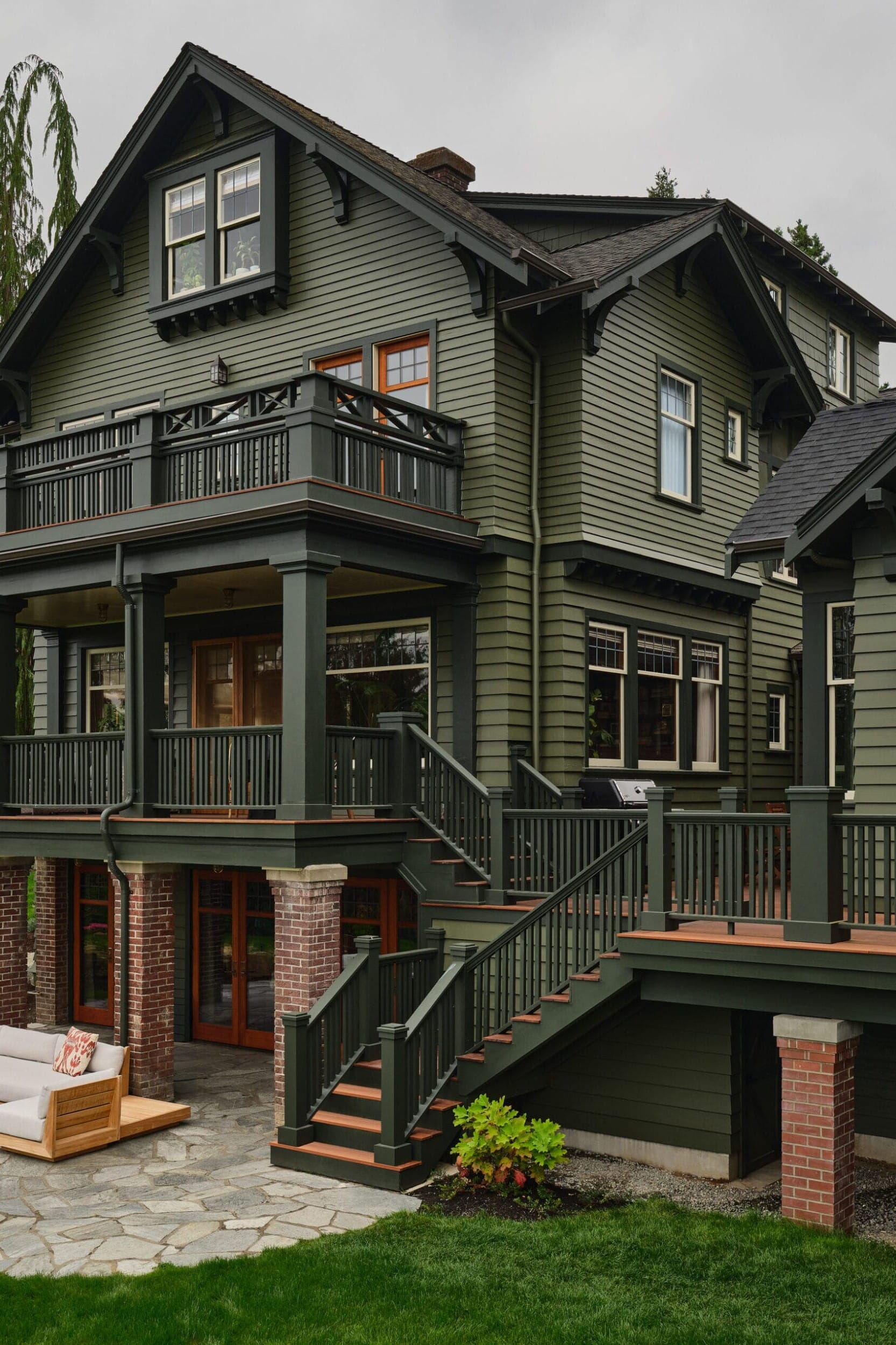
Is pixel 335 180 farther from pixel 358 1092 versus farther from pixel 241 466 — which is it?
pixel 358 1092

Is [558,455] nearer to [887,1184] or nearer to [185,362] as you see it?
[185,362]

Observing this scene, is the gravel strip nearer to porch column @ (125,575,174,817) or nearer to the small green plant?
the small green plant

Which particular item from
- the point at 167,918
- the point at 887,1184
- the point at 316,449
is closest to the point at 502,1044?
the point at 887,1184

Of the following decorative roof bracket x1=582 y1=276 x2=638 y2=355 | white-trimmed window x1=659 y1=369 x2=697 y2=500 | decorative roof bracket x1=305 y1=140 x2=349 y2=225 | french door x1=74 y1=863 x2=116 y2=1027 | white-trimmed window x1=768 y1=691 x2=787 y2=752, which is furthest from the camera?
white-trimmed window x1=768 y1=691 x2=787 y2=752

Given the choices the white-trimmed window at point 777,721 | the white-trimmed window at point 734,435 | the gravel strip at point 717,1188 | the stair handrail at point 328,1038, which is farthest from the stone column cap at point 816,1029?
the white-trimmed window at point 734,435

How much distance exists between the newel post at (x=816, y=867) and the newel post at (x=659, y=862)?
42.0 inches

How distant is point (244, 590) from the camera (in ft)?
51.7

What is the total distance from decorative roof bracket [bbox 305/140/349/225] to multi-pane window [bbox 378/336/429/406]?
5.61ft

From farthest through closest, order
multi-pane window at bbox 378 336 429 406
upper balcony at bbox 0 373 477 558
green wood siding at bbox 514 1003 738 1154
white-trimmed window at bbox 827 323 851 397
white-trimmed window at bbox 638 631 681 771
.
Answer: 1. white-trimmed window at bbox 827 323 851 397
2. white-trimmed window at bbox 638 631 681 771
3. multi-pane window at bbox 378 336 429 406
4. upper balcony at bbox 0 373 477 558
5. green wood siding at bbox 514 1003 738 1154

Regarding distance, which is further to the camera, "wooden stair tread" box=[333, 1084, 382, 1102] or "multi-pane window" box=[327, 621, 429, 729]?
"multi-pane window" box=[327, 621, 429, 729]

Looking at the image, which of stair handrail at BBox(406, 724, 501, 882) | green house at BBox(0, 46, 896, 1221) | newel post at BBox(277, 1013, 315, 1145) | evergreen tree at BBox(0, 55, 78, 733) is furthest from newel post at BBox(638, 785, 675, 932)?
evergreen tree at BBox(0, 55, 78, 733)

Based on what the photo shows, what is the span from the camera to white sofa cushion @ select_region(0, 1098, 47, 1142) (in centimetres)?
1174

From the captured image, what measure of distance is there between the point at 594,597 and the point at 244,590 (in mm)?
4211

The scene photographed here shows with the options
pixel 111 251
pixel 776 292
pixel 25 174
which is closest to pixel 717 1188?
pixel 776 292
